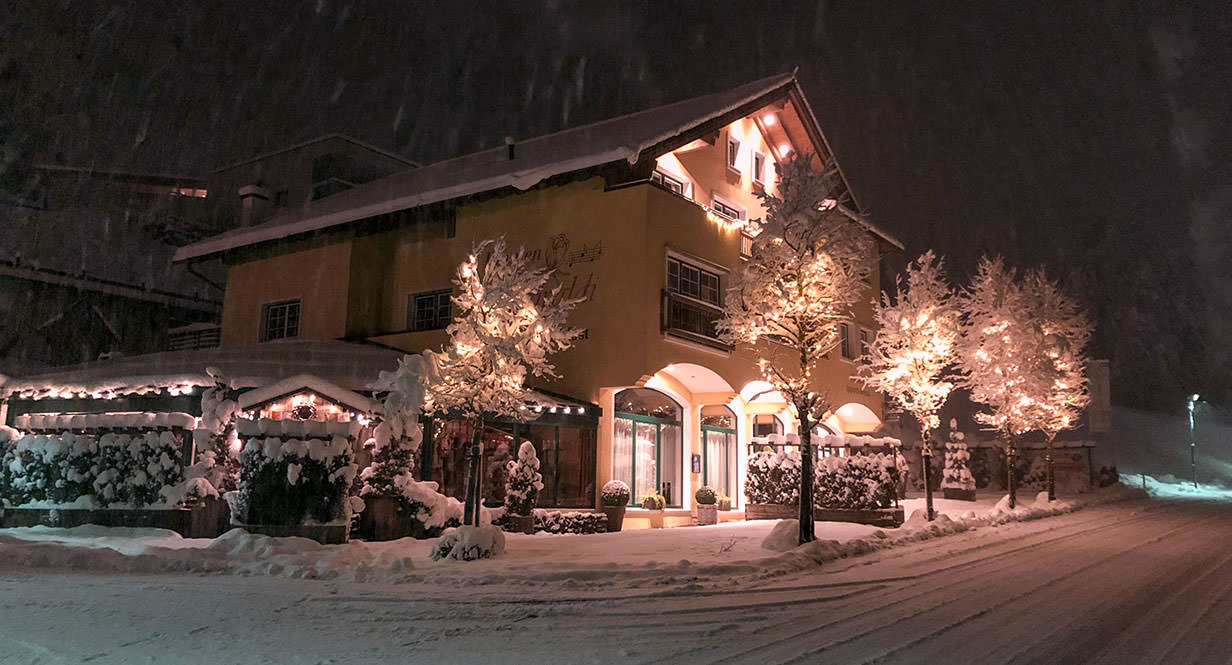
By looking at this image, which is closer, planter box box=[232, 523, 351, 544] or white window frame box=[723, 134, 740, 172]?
planter box box=[232, 523, 351, 544]

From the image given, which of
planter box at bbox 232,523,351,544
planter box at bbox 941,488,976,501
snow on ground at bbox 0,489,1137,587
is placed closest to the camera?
snow on ground at bbox 0,489,1137,587

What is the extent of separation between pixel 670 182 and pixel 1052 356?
14494 millimetres

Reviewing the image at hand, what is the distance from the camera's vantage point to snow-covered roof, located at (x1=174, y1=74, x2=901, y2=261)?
20594 mm

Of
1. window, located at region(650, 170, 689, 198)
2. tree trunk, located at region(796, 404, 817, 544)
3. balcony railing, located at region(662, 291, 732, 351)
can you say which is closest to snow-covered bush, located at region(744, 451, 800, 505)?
balcony railing, located at region(662, 291, 732, 351)

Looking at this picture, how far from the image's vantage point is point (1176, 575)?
1223 cm

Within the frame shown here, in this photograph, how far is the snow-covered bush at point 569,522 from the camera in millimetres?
17484

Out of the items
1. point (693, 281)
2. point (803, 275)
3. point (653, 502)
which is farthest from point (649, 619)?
point (693, 281)

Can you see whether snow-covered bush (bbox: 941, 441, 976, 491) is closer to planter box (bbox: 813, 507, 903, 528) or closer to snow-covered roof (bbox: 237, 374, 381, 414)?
planter box (bbox: 813, 507, 903, 528)

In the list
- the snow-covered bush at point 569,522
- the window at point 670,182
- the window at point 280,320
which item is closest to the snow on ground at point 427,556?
the snow-covered bush at point 569,522

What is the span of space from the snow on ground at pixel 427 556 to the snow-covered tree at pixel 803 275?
2.60m

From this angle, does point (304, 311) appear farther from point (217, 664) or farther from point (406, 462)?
point (217, 664)

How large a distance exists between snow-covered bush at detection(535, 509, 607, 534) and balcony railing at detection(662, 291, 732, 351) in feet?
15.9

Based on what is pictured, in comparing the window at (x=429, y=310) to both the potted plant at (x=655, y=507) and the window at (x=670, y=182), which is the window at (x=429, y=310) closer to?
the window at (x=670, y=182)

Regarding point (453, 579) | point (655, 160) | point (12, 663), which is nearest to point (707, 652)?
point (453, 579)
